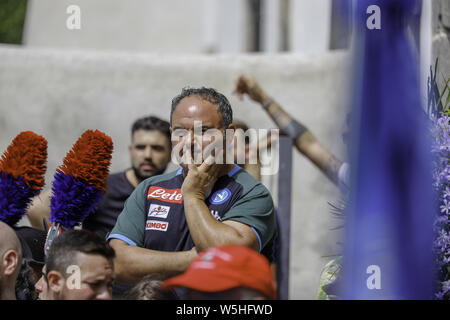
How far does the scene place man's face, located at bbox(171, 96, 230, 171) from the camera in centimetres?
273

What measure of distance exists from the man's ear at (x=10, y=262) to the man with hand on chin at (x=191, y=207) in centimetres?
36

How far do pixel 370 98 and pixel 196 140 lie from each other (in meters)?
0.66

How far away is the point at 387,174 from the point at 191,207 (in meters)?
0.71

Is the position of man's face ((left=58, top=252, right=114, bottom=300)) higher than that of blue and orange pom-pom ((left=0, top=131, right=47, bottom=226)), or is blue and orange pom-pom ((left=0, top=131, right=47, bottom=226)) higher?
blue and orange pom-pom ((left=0, top=131, right=47, bottom=226))

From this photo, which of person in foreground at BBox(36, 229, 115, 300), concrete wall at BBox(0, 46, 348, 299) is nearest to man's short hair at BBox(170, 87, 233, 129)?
person in foreground at BBox(36, 229, 115, 300)

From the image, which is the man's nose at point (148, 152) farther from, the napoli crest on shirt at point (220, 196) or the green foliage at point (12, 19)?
the green foliage at point (12, 19)

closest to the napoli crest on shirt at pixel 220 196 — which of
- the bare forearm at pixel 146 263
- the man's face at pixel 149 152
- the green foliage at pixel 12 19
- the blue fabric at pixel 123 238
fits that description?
the bare forearm at pixel 146 263

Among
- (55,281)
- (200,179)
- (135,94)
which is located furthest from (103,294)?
(135,94)

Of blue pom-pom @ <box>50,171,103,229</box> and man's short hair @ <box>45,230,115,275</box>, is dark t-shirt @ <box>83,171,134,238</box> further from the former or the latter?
man's short hair @ <box>45,230,115,275</box>

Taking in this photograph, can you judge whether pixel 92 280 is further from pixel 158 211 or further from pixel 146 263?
pixel 158 211

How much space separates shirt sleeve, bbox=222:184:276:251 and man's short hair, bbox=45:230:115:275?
0.46 m

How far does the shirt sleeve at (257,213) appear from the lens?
2662mm

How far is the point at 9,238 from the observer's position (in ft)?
8.79
